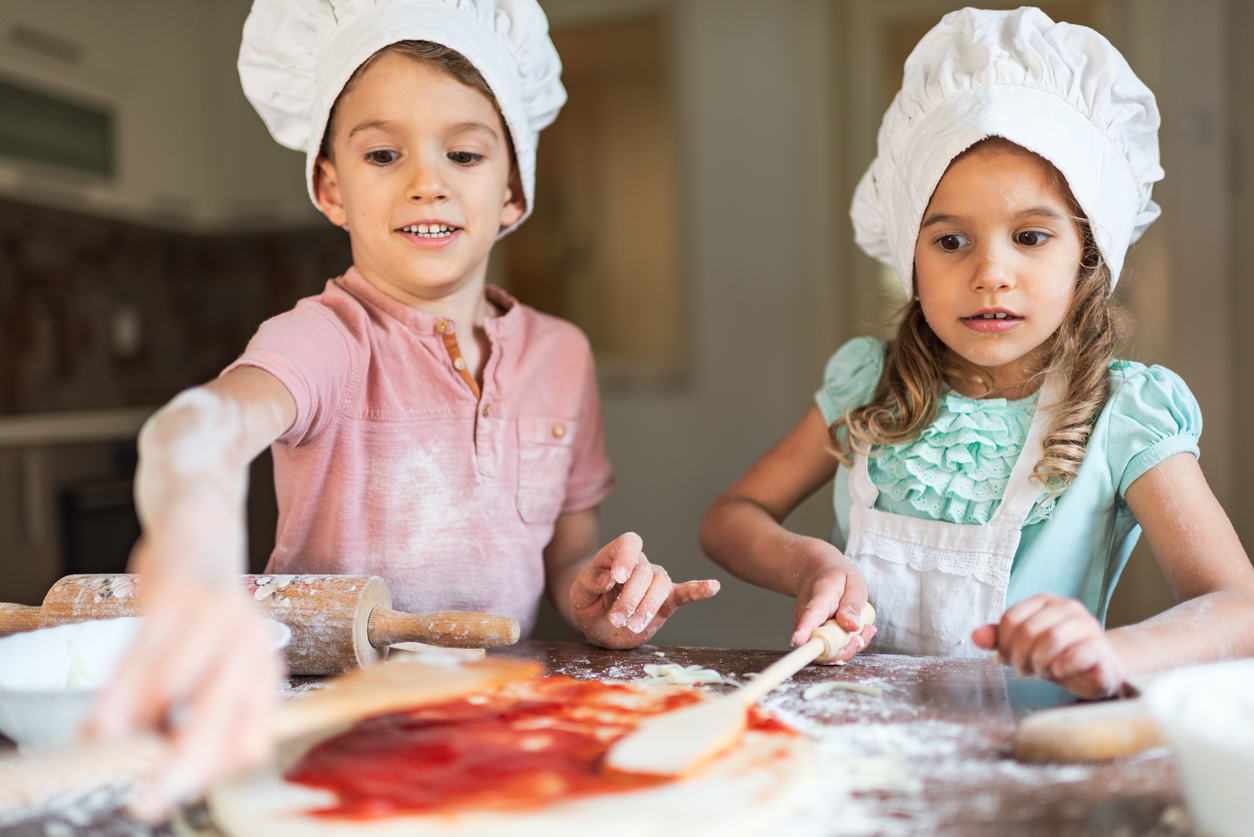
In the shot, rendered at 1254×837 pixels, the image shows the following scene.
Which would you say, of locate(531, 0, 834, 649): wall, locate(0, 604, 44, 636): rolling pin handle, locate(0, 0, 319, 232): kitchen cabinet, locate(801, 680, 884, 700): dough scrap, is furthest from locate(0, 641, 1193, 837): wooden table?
locate(0, 0, 319, 232): kitchen cabinet

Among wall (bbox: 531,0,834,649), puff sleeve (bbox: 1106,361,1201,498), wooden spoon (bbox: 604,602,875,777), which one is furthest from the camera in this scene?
wall (bbox: 531,0,834,649)

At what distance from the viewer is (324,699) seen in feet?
1.81

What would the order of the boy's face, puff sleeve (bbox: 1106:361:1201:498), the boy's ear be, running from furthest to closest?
the boy's ear < the boy's face < puff sleeve (bbox: 1106:361:1201:498)

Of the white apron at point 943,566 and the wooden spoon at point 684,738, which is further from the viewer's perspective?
the white apron at point 943,566

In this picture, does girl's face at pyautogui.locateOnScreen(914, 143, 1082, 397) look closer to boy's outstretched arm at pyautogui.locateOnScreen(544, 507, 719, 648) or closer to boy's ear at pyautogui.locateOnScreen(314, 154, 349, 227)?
boy's outstretched arm at pyautogui.locateOnScreen(544, 507, 719, 648)

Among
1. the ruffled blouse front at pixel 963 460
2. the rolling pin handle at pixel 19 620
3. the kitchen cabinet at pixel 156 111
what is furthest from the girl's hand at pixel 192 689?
the kitchen cabinet at pixel 156 111

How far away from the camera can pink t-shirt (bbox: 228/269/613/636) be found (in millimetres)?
1006

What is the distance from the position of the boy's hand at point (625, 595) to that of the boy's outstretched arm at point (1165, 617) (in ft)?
0.82

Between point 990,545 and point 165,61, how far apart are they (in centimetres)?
318

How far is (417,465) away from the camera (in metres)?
1.03

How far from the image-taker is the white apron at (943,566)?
36.3 inches

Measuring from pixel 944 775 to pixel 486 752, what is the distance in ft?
0.89

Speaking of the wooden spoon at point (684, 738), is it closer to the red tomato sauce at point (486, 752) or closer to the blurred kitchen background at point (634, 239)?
the red tomato sauce at point (486, 752)

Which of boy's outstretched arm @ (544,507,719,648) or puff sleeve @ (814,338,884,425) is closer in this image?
boy's outstretched arm @ (544,507,719,648)
